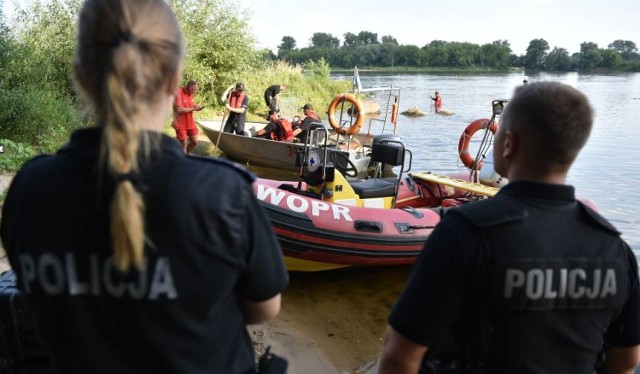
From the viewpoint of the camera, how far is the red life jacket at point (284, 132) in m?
9.84

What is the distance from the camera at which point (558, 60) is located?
237 feet

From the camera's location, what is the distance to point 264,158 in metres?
10.1

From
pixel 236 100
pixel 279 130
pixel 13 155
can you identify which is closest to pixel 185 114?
pixel 236 100

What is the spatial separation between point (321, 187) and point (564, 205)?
4.06 meters

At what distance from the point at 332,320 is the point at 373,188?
176 cm

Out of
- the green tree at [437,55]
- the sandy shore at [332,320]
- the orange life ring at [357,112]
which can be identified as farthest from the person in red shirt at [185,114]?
the green tree at [437,55]

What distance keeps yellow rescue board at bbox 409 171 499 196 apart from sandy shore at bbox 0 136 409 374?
3.39 feet

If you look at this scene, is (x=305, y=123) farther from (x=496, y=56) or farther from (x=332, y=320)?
(x=496, y=56)

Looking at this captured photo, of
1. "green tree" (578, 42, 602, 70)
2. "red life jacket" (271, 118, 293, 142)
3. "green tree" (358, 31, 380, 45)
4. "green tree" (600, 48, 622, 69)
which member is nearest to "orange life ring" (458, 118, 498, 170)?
"red life jacket" (271, 118, 293, 142)

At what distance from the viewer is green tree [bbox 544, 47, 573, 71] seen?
7181cm

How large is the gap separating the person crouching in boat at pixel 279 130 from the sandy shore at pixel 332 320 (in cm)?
490

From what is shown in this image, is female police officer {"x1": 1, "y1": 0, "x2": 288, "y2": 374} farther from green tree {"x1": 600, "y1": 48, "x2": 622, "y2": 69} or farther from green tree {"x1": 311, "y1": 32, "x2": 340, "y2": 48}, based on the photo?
green tree {"x1": 311, "y1": 32, "x2": 340, "y2": 48}

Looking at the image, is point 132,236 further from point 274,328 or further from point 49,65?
point 49,65

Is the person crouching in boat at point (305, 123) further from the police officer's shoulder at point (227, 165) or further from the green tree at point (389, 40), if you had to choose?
the green tree at point (389, 40)
